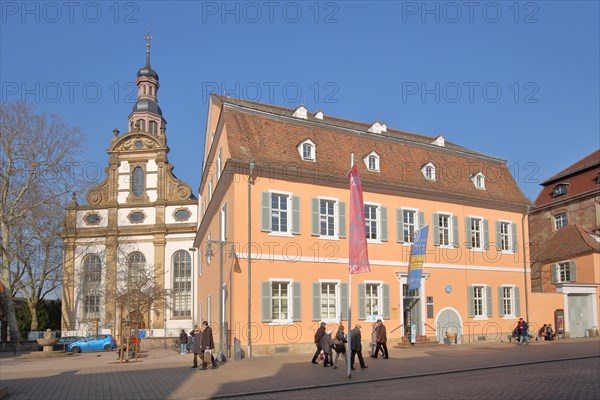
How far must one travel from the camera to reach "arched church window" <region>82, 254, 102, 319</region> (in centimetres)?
5425

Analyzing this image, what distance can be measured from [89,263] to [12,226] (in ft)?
58.3

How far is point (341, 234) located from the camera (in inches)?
1035

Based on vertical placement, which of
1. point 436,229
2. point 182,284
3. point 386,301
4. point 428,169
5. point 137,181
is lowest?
point 386,301

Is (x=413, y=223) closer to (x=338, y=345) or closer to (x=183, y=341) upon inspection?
(x=338, y=345)

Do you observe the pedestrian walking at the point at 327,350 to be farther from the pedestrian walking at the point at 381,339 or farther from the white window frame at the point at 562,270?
the white window frame at the point at 562,270

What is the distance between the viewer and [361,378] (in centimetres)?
1622

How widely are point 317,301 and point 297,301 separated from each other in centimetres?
95

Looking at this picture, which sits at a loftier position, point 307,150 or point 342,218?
point 307,150

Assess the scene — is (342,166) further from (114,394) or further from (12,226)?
(12,226)

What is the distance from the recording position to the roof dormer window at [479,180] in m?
32.2

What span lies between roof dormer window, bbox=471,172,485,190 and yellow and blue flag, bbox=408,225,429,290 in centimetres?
658

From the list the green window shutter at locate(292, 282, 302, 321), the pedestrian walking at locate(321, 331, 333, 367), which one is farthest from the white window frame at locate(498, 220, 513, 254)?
the pedestrian walking at locate(321, 331, 333, 367)

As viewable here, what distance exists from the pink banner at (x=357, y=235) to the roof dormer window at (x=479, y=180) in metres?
16.0

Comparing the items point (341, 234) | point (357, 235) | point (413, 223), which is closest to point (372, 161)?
point (413, 223)
